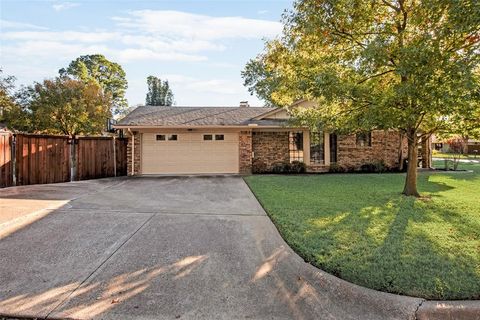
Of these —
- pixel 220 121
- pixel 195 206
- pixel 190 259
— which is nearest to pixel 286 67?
pixel 220 121

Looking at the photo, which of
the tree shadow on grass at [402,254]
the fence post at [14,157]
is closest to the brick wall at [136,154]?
the fence post at [14,157]

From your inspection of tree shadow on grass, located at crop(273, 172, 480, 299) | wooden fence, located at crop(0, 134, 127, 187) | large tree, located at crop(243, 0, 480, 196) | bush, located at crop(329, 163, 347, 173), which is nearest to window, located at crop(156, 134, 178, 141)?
wooden fence, located at crop(0, 134, 127, 187)

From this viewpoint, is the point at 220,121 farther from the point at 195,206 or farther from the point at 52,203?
the point at 52,203

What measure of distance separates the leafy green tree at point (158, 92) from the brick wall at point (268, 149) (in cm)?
3567

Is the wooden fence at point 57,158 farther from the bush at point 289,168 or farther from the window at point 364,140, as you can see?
the window at point 364,140

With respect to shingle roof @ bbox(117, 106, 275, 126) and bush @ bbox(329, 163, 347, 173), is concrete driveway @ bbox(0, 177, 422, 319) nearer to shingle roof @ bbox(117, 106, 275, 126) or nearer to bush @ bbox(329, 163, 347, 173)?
shingle roof @ bbox(117, 106, 275, 126)

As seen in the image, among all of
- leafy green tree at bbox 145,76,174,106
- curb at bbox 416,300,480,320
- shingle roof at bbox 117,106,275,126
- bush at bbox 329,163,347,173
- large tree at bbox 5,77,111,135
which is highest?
leafy green tree at bbox 145,76,174,106

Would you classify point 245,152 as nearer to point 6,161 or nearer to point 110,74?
point 6,161

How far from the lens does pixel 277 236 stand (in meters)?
4.95

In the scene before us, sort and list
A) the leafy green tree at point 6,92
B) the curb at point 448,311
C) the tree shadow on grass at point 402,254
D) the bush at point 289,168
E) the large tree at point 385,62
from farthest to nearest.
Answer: the leafy green tree at point 6,92 < the bush at point 289,168 < the large tree at point 385,62 < the tree shadow on grass at point 402,254 < the curb at point 448,311

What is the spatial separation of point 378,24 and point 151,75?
148ft

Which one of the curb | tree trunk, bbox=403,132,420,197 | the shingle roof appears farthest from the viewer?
the shingle roof

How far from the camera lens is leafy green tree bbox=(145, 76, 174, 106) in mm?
47344

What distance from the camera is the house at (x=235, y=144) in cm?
1422
